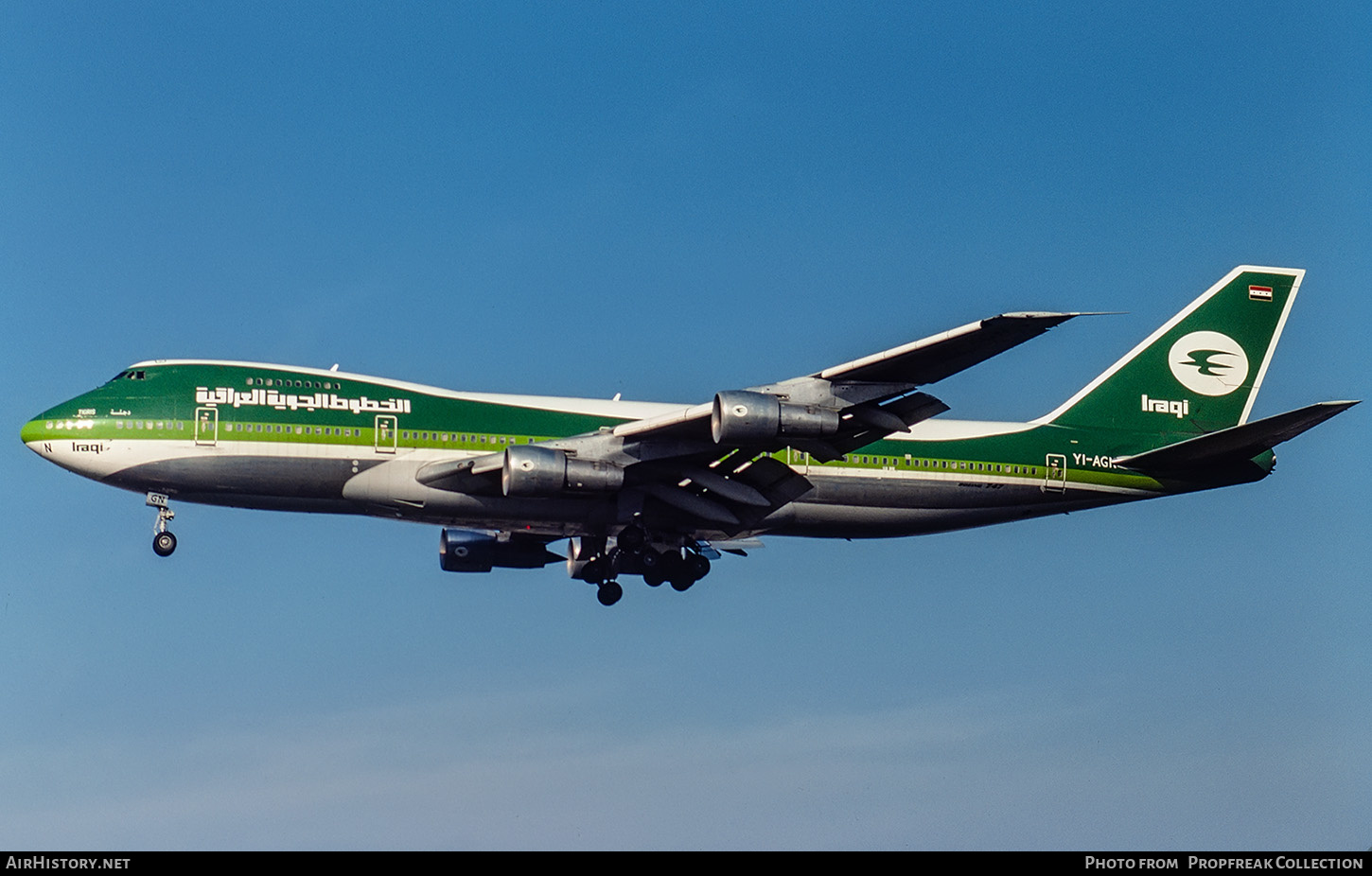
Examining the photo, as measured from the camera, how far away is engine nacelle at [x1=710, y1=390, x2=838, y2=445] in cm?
3456

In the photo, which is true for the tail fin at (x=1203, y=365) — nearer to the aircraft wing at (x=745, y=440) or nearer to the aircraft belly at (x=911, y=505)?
the aircraft belly at (x=911, y=505)

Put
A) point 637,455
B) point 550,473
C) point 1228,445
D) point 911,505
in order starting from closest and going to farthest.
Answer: point 550,473, point 637,455, point 1228,445, point 911,505

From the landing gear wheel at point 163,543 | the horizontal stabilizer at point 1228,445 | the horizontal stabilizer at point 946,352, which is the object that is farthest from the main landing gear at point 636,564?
the horizontal stabilizer at point 1228,445

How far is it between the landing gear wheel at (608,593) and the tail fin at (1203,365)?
12.8 metres

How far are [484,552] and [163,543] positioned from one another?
9.35 m

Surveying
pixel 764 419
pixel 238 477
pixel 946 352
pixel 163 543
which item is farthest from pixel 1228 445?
pixel 163 543

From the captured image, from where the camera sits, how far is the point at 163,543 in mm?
38625

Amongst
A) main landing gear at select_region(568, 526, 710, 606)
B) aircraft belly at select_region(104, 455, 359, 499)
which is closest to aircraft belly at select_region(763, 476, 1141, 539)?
main landing gear at select_region(568, 526, 710, 606)

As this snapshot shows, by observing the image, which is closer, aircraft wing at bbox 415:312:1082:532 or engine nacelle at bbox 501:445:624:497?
aircraft wing at bbox 415:312:1082:532

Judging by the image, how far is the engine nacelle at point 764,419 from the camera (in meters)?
34.6

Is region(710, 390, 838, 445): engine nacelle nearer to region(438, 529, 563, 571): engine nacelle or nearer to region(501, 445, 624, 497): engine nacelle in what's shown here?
region(501, 445, 624, 497): engine nacelle

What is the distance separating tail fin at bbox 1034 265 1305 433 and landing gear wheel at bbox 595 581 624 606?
12.8 meters

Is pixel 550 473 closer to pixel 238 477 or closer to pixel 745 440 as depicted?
pixel 745 440

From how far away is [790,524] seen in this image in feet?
134
